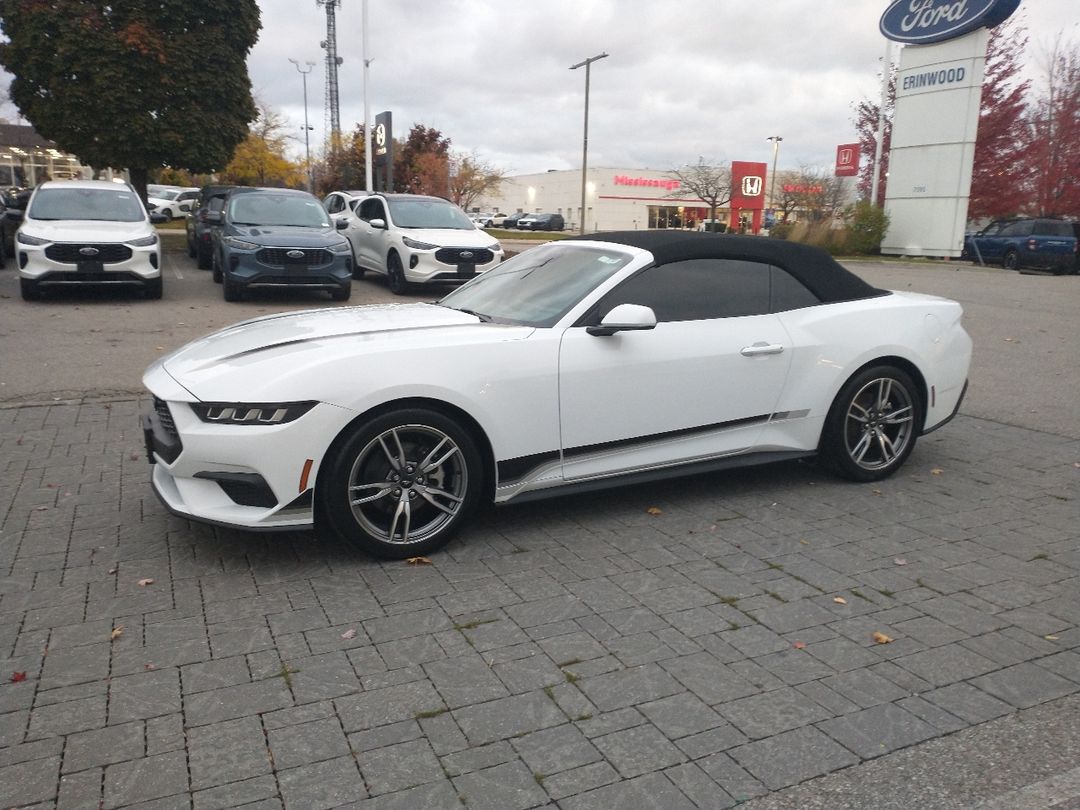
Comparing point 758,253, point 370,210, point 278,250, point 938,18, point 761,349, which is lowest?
point 761,349

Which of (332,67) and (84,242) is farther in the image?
(332,67)

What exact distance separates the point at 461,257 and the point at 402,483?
11.2 m

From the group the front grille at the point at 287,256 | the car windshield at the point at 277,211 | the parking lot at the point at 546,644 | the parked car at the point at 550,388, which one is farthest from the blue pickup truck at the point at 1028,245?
the parked car at the point at 550,388

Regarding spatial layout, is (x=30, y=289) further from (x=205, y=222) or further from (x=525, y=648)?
(x=525, y=648)

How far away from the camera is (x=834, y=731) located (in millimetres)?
2992

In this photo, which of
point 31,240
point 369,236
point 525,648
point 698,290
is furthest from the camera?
point 369,236

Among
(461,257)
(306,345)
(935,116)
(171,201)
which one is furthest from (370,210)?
(171,201)

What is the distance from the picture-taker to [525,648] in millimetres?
3512

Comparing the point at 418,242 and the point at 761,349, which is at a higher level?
the point at 418,242

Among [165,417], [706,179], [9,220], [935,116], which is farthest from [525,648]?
[706,179]

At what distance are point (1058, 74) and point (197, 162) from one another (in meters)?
36.4

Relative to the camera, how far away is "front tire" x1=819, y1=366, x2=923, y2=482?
550 centimetres

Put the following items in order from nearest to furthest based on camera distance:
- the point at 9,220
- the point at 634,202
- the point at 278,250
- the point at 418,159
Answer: the point at 278,250 < the point at 9,220 < the point at 418,159 < the point at 634,202

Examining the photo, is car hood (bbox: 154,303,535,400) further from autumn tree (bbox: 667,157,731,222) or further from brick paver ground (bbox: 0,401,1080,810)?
autumn tree (bbox: 667,157,731,222)
